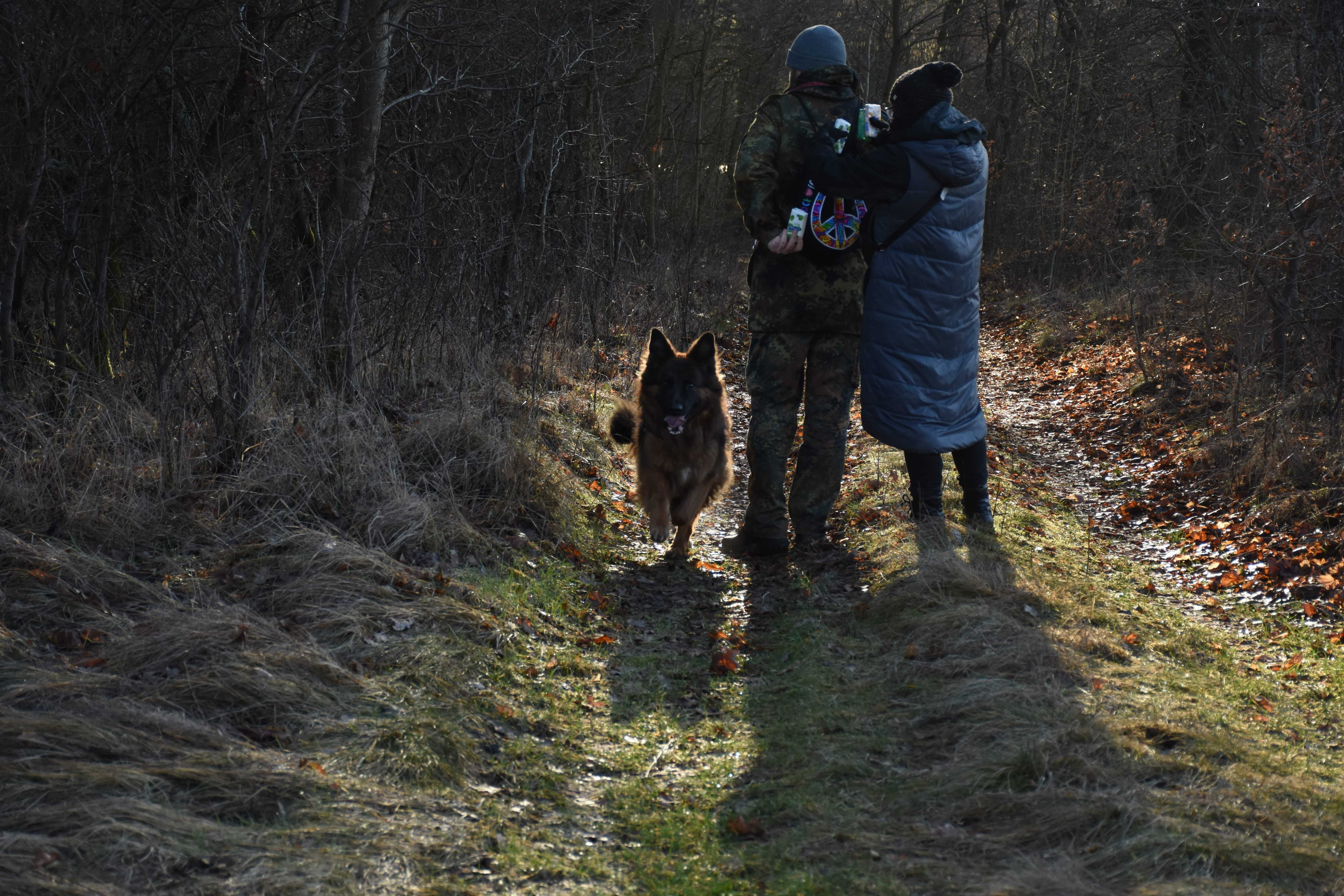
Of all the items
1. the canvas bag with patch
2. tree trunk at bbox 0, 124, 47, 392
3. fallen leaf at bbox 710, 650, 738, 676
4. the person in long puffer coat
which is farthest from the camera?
the canvas bag with patch

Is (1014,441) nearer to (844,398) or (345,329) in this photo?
(844,398)

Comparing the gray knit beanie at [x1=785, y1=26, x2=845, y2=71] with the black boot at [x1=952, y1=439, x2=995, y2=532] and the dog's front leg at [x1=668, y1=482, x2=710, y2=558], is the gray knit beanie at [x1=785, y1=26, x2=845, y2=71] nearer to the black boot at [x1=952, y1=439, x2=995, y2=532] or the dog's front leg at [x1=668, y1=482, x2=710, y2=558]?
the black boot at [x1=952, y1=439, x2=995, y2=532]

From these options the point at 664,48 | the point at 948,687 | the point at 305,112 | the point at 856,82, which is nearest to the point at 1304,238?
the point at 856,82

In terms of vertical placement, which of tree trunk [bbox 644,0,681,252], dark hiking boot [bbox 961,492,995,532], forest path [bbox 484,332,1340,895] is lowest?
forest path [bbox 484,332,1340,895]

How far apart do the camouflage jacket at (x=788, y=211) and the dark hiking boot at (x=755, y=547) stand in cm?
128

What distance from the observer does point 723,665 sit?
4871 mm

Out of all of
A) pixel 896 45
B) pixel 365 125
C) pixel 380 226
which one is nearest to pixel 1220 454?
pixel 380 226

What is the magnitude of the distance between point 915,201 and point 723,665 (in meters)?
2.74

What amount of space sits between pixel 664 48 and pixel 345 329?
12.0m

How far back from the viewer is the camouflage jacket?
5801 millimetres

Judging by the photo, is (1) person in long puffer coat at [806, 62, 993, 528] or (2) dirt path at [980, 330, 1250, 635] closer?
(1) person in long puffer coat at [806, 62, 993, 528]

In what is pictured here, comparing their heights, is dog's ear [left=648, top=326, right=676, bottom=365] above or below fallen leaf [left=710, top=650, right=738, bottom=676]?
above

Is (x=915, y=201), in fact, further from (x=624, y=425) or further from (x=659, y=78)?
(x=659, y=78)

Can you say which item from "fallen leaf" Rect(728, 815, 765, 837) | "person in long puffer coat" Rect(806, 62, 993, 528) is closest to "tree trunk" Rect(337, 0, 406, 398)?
"person in long puffer coat" Rect(806, 62, 993, 528)
